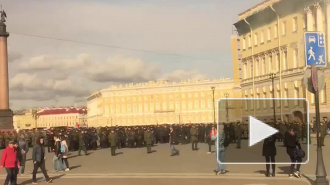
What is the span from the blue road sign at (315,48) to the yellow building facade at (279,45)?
3665 cm

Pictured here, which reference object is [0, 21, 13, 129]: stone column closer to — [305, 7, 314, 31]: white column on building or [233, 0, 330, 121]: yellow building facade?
[233, 0, 330, 121]: yellow building facade

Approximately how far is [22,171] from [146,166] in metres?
4.92

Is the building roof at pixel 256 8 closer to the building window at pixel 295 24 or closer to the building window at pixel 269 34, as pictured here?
the building window at pixel 269 34

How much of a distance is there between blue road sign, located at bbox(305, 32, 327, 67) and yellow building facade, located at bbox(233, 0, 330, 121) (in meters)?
36.7

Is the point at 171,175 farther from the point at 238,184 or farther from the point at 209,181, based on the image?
the point at 238,184

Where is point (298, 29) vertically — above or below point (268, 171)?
above

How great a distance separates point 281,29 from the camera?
190 ft

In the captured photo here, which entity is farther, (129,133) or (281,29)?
(281,29)

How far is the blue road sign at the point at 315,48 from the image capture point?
13.1m

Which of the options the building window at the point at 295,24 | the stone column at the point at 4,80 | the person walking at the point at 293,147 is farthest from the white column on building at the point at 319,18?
the person walking at the point at 293,147

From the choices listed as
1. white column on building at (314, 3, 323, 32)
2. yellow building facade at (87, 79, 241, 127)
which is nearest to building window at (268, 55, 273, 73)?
white column on building at (314, 3, 323, 32)

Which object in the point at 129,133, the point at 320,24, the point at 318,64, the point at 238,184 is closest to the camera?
the point at 318,64

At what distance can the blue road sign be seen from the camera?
13055 mm

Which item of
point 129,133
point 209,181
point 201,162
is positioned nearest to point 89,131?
point 129,133
